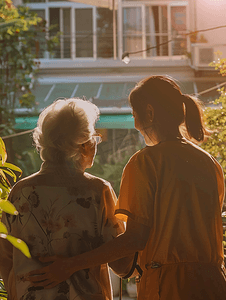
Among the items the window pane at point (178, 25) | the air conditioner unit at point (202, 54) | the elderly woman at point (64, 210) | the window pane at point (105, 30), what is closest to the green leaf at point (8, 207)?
the elderly woman at point (64, 210)

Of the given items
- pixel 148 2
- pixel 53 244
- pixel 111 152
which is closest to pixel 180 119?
pixel 53 244

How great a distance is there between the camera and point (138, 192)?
1.25 m

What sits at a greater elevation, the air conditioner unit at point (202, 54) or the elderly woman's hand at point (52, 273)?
the air conditioner unit at point (202, 54)

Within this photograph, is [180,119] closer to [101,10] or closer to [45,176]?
[45,176]

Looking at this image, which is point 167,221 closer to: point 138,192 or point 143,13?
point 138,192

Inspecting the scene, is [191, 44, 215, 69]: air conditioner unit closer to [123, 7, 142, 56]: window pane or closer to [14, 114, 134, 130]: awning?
[123, 7, 142, 56]: window pane

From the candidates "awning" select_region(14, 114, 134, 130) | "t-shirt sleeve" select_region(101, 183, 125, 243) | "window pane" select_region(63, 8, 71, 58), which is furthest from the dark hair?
"window pane" select_region(63, 8, 71, 58)

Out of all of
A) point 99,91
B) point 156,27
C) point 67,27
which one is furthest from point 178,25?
point 67,27

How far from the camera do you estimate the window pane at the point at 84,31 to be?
9406mm

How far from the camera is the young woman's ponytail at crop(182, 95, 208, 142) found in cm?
134

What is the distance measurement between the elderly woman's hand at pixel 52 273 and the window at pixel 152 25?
335 inches

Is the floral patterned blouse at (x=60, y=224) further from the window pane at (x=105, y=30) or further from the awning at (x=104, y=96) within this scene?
the window pane at (x=105, y=30)

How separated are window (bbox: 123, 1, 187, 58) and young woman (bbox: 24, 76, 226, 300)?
8.36 metres

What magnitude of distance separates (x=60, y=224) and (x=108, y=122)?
21.0 feet
